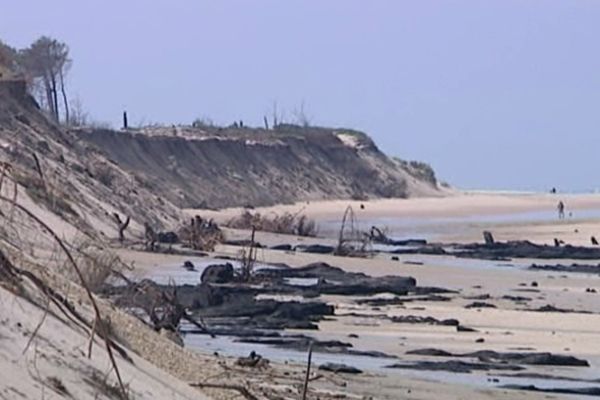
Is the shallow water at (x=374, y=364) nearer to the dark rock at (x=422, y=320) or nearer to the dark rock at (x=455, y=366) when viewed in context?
the dark rock at (x=455, y=366)

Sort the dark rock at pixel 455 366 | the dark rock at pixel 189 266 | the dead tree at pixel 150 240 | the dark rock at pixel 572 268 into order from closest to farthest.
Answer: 1. the dark rock at pixel 455 366
2. the dark rock at pixel 189 266
3. the dead tree at pixel 150 240
4. the dark rock at pixel 572 268

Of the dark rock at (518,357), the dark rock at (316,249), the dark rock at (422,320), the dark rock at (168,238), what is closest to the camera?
the dark rock at (518,357)

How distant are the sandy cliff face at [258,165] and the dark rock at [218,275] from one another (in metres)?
35.1

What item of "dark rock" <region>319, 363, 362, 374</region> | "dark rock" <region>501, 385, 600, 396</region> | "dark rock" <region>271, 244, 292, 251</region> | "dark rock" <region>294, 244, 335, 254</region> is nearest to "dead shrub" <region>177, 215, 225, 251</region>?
"dark rock" <region>271, 244, 292, 251</region>

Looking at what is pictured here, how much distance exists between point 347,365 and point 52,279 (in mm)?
6970

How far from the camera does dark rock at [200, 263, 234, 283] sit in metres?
28.7

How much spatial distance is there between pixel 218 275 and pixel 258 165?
54580 millimetres

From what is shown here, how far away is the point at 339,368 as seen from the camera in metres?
17.0

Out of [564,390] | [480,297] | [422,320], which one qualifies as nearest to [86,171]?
[480,297]

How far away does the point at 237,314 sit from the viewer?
81.0 feet

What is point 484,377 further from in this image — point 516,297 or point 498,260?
point 498,260

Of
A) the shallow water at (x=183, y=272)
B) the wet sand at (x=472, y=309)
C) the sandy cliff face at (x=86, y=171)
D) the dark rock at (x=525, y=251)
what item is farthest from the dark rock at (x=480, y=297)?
the dark rock at (x=525, y=251)

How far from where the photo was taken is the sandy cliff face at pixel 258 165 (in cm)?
7338

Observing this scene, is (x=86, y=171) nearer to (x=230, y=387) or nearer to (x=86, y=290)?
(x=230, y=387)
